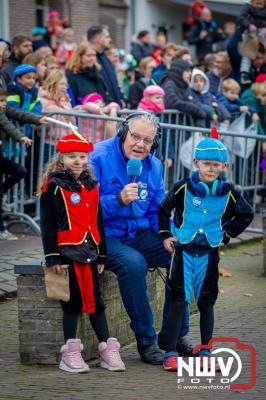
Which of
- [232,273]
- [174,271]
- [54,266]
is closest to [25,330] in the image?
[54,266]

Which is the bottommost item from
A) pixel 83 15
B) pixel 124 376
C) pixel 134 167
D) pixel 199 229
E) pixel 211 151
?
pixel 124 376

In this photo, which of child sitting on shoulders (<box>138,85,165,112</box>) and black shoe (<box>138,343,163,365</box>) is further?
child sitting on shoulders (<box>138,85,165,112</box>)

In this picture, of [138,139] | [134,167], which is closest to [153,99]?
[138,139]

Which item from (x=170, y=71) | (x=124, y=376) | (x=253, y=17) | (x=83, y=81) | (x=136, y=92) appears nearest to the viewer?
(x=124, y=376)

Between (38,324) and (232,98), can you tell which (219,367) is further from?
(232,98)

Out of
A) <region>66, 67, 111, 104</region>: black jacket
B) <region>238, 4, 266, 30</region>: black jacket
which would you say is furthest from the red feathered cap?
<region>238, 4, 266, 30</region>: black jacket

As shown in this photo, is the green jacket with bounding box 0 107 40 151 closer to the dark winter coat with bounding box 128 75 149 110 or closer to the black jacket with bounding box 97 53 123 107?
the black jacket with bounding box 97 53 123 107

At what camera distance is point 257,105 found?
15.0 metres

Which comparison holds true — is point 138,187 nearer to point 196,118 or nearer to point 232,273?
point 232,273

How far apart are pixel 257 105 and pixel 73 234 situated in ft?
27.8

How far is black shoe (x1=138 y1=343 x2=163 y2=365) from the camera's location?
7.18 m

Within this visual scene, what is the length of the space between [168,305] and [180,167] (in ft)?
18.7

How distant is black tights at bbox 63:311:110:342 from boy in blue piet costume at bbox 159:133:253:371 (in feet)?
1.39

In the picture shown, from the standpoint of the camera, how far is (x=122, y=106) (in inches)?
555
